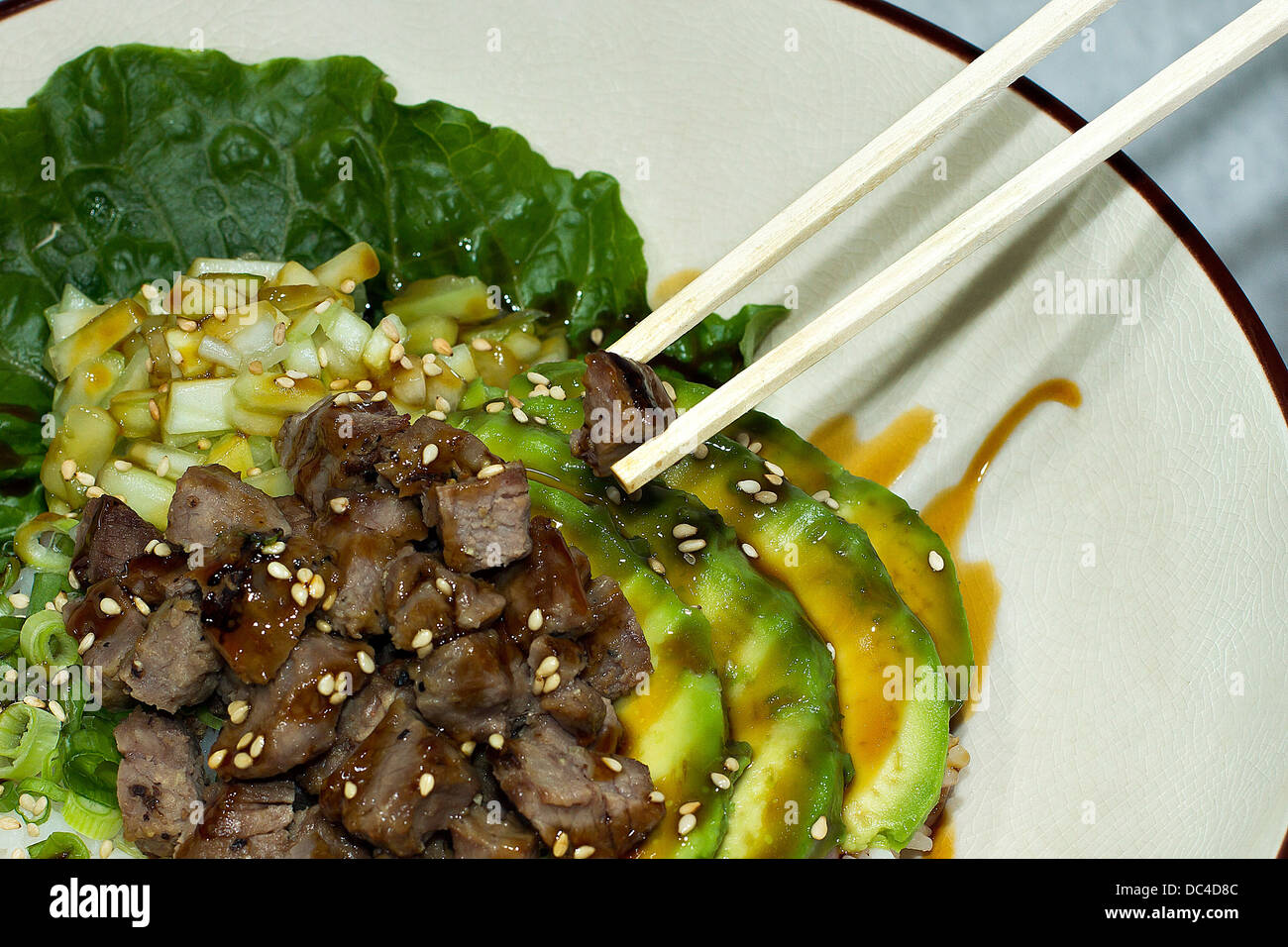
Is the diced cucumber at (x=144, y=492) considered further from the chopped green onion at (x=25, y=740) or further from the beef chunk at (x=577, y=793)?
the beef chunk at (x=577, y=793)

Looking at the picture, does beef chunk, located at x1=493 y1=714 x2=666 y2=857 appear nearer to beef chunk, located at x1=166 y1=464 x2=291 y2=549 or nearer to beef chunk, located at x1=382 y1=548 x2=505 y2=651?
beef chunk, located at x1=382 y1=548 x2=505 y2=651

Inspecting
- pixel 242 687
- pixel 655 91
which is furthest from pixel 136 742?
pixel 655 91

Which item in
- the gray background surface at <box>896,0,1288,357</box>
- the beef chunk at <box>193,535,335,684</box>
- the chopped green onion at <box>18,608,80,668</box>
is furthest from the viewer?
the gray background surface at <box>896,0,1288,357</box>

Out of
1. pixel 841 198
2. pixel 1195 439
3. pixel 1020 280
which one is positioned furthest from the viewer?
pixel 1020 280

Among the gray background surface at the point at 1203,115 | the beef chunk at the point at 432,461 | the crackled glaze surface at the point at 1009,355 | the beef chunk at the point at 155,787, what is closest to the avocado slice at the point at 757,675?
the beef chunk at the point at 432,461

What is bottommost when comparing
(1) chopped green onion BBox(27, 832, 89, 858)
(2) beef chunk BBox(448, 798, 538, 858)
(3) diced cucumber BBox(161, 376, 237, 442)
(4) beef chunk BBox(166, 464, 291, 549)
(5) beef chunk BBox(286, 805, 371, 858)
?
(1) chopped green onion BBox(27, 832, 89, 858)

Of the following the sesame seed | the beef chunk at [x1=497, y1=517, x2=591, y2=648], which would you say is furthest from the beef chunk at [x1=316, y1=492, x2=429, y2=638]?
the sesame seed
